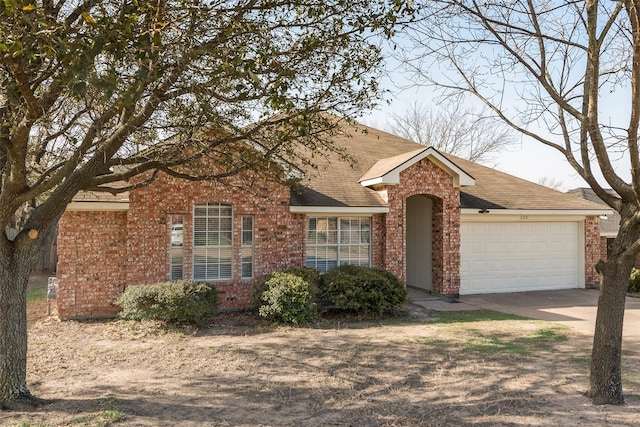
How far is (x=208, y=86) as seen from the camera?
248 inches

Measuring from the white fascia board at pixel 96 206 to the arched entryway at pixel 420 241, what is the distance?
9.20 metres

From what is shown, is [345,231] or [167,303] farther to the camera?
[345,231]

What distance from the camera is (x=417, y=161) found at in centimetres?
1464

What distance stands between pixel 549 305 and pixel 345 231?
606 cm

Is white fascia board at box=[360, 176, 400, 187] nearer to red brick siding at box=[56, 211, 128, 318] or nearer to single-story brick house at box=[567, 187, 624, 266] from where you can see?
red brick siding at box=[56, 211, 128, 318]

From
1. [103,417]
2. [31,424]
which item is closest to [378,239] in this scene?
[103,417]

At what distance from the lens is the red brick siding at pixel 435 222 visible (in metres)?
14.4

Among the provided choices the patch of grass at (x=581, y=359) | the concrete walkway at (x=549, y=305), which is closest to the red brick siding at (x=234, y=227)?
the concrete walkway at (x=549, y=305)

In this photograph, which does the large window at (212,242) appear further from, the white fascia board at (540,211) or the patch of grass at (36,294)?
the white fascia board at (540,211)

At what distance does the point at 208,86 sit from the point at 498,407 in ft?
17.8

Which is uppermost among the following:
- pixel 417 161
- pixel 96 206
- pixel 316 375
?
pixel 417 161

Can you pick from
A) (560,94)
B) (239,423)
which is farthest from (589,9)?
(239,423)

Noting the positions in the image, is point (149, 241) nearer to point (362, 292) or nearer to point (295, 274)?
point (295, 274)

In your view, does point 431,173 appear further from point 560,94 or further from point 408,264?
point 560,94
